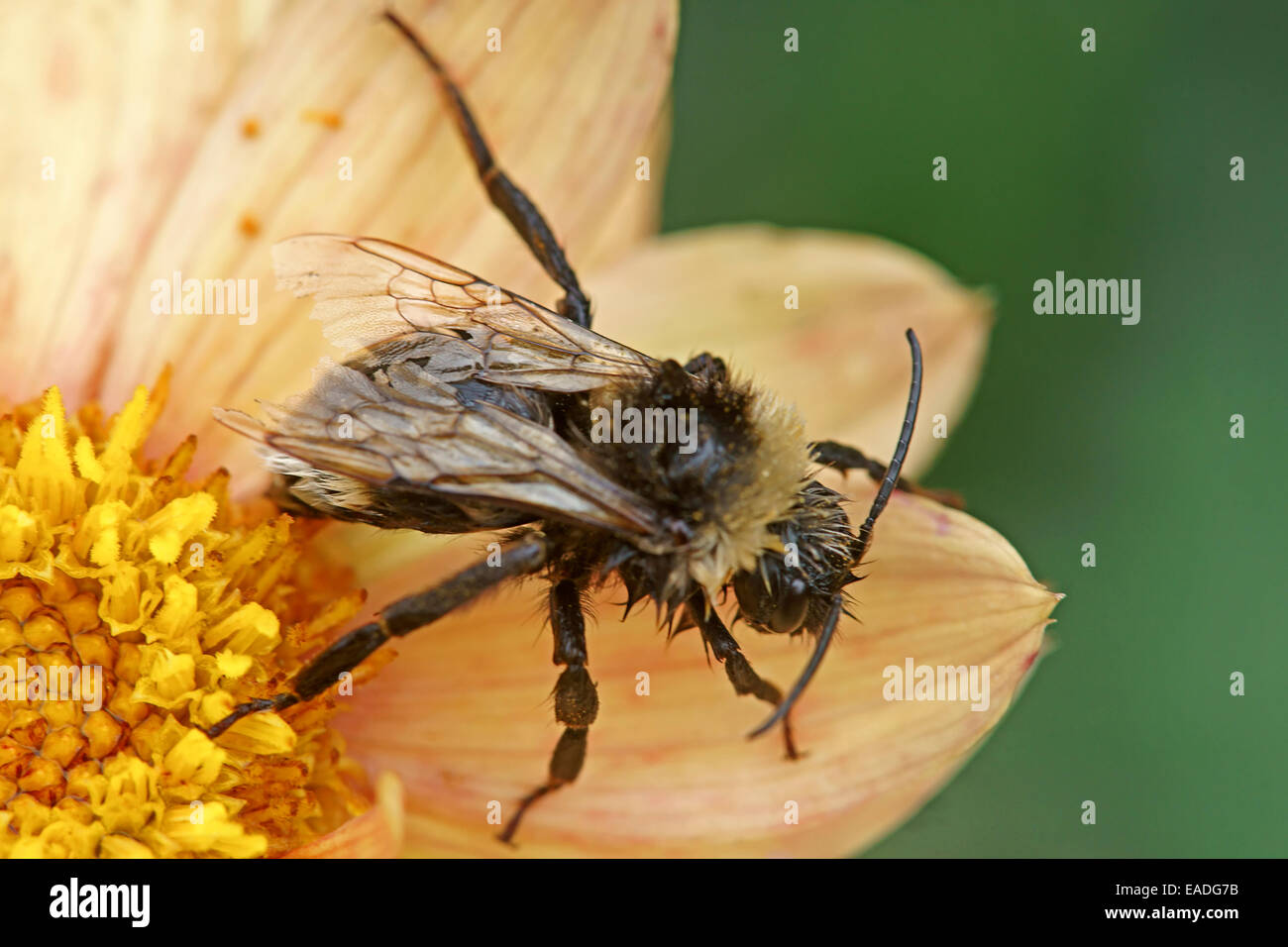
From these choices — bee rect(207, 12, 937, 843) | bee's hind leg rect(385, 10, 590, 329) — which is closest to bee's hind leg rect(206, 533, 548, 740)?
bee rect(207, 12, 937, 843)

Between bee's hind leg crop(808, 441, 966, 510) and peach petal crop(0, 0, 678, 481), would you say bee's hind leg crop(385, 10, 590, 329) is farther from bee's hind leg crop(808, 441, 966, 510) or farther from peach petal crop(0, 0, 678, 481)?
bee's hind leg crop(808, 441, 966, 510)

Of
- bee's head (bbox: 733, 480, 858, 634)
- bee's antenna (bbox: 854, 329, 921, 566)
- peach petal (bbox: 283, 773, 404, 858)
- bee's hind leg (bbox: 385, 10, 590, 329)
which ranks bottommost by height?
peach petal (bbox: 283, 773, 404, 858)

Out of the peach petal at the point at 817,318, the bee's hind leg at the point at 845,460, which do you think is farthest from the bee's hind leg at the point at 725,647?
the peach petal at the point at 817,318

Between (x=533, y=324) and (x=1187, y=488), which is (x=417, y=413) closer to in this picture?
(x=533, y=324)

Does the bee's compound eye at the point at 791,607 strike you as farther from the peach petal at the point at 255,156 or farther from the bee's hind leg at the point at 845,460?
the peach petal at the point at 255,156

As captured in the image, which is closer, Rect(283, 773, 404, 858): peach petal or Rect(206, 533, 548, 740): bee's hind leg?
Rect(283, 773, 404, 858): peach petal

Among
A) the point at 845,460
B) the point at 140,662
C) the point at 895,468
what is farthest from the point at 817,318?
the point at 140,662
